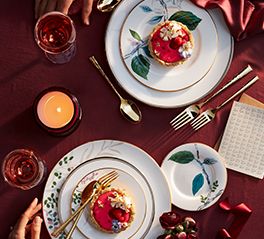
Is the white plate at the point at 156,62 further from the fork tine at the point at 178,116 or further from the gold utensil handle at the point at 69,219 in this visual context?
the gold utensil handle at the point at 69,219

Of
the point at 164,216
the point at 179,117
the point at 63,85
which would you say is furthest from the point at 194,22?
the point at 164,216

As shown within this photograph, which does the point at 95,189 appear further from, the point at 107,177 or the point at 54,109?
the point at 54,109

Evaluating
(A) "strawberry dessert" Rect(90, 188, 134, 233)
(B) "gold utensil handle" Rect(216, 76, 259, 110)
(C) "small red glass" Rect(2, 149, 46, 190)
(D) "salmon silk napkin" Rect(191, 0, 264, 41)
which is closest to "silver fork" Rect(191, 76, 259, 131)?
(B) "gold utensil handle" Rect(216, 76, 259, 110)

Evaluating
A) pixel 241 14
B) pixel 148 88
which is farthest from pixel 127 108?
pixel 241 14

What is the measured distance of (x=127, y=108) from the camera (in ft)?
4.08

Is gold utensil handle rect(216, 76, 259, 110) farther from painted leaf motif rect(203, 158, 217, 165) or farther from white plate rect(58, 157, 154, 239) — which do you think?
white plate rect(58, 157, 154, 239)

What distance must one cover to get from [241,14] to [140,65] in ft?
0.77

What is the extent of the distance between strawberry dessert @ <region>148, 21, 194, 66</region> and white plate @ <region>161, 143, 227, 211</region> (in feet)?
0.59

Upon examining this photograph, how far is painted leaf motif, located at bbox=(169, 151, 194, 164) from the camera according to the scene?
1.25 metres

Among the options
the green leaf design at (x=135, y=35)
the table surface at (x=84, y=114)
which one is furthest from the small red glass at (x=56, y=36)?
the green leaf design at (x=135, y=35)

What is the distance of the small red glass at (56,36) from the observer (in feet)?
3.97

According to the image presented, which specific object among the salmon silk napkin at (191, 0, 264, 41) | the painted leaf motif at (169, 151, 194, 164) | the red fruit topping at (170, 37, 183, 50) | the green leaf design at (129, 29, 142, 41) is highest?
the salmon silk napkin at (191, 0, 264, 41)

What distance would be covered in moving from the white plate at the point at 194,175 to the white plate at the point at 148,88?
101mm

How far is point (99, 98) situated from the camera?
125 cm
